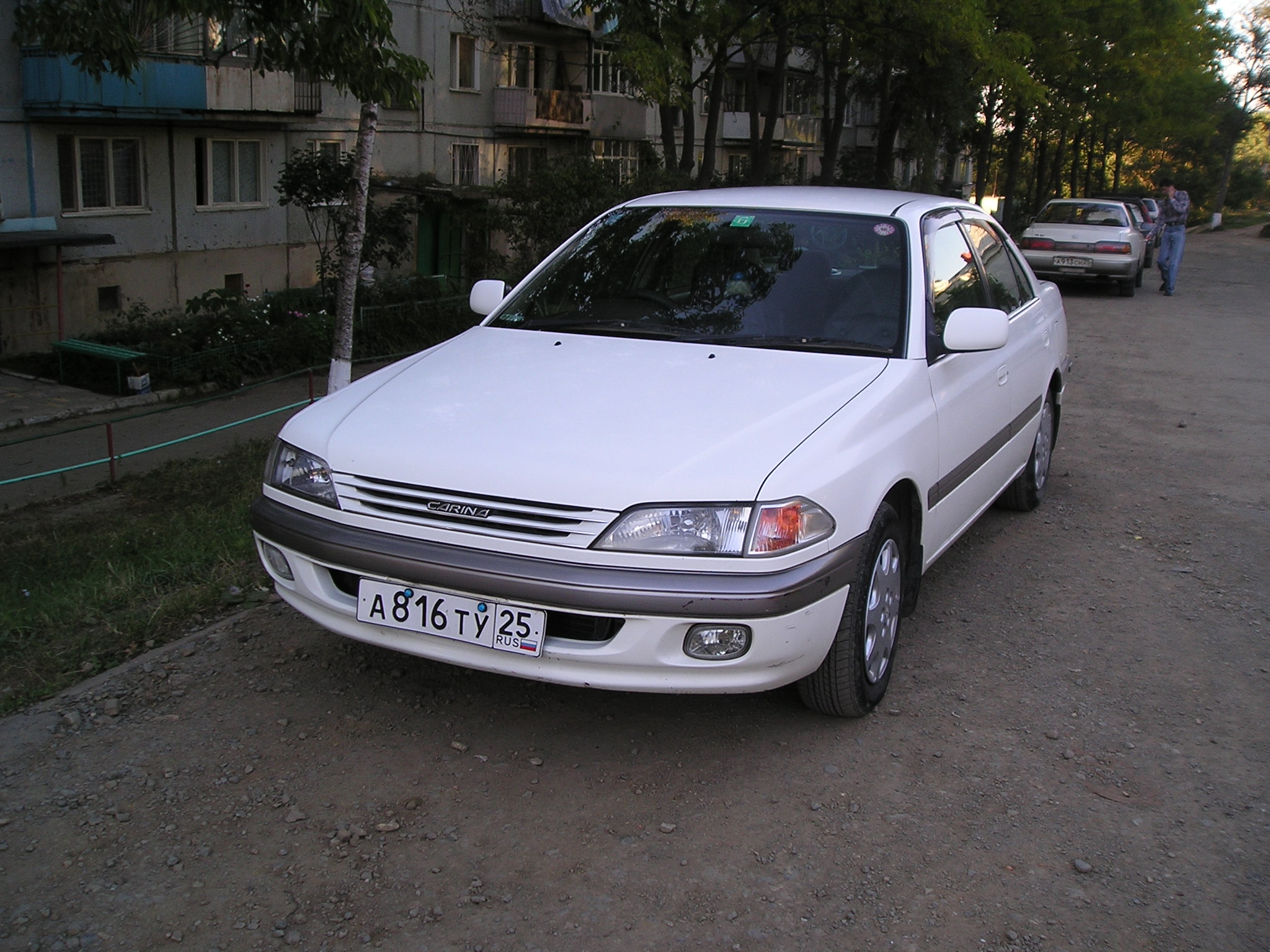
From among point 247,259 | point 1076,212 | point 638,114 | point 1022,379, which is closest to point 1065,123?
point 638,114

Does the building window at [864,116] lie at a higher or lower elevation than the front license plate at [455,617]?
higher

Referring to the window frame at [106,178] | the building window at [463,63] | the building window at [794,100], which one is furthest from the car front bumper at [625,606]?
the building window at [794,100]

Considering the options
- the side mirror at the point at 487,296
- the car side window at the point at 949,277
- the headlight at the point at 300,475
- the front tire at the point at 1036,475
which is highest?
the car side window at the point at 949,277

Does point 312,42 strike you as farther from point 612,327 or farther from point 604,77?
point 604,77

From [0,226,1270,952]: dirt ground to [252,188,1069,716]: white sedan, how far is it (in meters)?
0.36

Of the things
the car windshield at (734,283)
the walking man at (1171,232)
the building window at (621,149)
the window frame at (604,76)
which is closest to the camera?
the car windshield at (734,283)

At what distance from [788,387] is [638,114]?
117 feet

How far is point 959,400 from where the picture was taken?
15.3 feet

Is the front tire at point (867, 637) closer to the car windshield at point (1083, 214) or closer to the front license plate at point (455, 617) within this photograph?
the front license plate at point (455, 617)

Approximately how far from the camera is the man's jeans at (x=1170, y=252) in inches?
806

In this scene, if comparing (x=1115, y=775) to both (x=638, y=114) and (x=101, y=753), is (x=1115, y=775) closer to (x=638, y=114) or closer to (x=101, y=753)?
(x=101, y=753)

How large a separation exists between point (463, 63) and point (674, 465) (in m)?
29.0

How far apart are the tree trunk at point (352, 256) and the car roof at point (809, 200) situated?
18.3ft

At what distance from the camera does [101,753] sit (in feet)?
11.8
